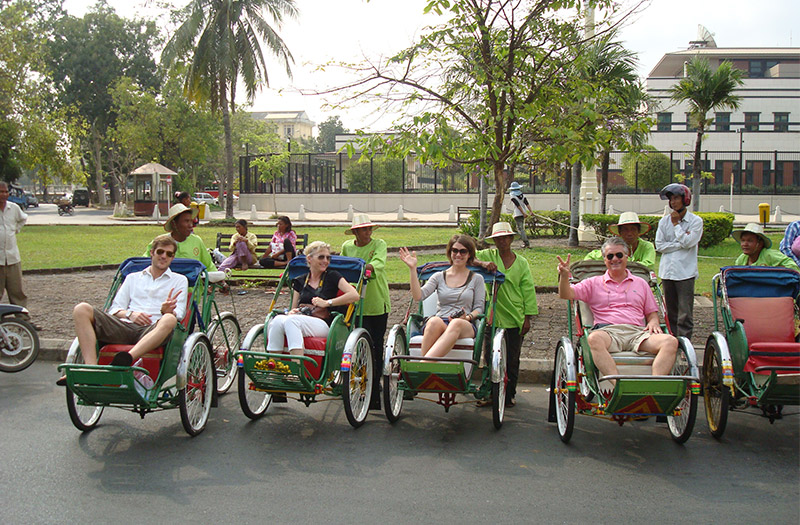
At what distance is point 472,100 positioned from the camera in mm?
9703

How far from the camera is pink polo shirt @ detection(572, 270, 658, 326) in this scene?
608 centimetres

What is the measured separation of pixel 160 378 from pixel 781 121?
57.0 m

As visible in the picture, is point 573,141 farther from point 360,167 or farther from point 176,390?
point 360,167

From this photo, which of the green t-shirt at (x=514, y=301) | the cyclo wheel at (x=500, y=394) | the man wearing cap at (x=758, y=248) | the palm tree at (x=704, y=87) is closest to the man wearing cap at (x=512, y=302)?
the green t-shirt at (x=514, y=301)

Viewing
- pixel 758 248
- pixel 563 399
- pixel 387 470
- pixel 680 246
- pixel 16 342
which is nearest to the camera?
pixel 387 470

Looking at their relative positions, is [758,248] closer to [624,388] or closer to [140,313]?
[624,388]

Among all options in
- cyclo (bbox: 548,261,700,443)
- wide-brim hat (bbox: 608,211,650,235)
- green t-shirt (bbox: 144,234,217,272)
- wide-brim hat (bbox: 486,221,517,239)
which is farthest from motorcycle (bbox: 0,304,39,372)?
wide-brim hat (bbox: 608,211,650,235)

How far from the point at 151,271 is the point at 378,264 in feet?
6.65

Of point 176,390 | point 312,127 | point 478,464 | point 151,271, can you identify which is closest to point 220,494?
→ point 176,390

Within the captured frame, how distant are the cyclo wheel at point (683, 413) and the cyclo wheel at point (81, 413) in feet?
14.8

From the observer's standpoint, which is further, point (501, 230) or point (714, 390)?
point (501, 230)

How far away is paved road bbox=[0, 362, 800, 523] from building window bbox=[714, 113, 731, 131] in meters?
51.3

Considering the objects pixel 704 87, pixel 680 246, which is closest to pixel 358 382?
pixel 680 246

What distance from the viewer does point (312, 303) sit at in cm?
646
